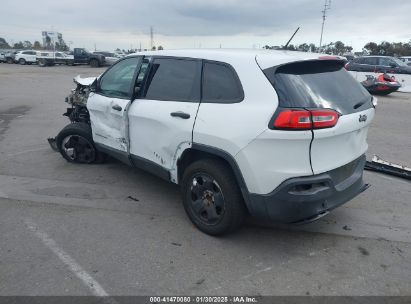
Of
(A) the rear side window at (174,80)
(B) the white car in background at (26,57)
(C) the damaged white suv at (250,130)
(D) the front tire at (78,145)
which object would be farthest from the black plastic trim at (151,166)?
(B) the white car in background at (26,57)

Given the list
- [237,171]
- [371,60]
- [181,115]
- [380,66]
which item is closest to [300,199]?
[237,171]

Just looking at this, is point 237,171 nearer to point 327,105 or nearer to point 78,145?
point 327,105

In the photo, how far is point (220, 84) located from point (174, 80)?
2.23 feet

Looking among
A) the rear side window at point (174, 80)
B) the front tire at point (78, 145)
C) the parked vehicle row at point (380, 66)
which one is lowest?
the front tire at point (78, 145)

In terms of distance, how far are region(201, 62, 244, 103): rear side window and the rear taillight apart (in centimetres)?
44

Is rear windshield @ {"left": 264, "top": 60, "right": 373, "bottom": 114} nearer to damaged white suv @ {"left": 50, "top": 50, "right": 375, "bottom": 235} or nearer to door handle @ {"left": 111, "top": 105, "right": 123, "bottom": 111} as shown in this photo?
damaged white suv @ {"left": 50, "top": 50, "right": 375, "bottom": 235}

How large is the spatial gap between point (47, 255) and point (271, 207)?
203cm

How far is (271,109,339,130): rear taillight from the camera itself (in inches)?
119

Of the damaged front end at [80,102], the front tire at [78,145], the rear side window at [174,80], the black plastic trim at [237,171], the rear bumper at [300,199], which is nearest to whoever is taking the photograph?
the rear bumper at [300,199]

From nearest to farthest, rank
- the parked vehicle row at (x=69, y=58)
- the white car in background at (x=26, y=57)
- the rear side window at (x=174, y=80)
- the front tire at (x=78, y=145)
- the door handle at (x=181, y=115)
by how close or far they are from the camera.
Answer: the door handle at (x=181, y=115) → the rear side window at (x=174, y=80) → the front tire at (x=78, y=145) → the parked vehicle row at (x=69, y=58) → the white car in background at (x=26, y=57)

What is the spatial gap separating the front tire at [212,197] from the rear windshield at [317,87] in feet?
2.89

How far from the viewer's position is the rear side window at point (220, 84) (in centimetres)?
340

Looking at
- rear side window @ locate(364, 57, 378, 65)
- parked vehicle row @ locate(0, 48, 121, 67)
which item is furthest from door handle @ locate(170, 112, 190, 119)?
parked vehicle row @ locate(0, 48, 121, 67)

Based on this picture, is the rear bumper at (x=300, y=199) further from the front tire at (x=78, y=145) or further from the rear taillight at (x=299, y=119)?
the front tire at (x=78, y=145)
